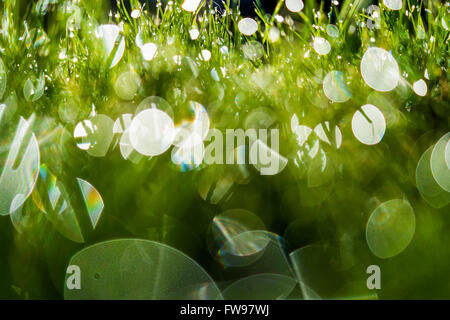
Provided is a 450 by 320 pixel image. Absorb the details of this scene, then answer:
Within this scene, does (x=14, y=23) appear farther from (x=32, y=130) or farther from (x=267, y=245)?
(x=267, y=245)

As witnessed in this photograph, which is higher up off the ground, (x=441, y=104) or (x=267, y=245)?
(x=441, y=104)

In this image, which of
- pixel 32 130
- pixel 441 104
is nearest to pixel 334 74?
pixel 441 104

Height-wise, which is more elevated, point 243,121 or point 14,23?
point 14,23

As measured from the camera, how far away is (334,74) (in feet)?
2.81

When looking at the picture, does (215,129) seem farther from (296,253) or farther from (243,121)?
(296,253)

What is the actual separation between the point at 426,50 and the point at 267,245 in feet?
2.08

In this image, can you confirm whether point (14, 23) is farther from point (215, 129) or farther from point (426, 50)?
point (426, 50)

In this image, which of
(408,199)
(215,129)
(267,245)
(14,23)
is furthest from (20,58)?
(408,199)

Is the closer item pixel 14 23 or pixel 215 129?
pixel 215 129

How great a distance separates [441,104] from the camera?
29.7 inches
